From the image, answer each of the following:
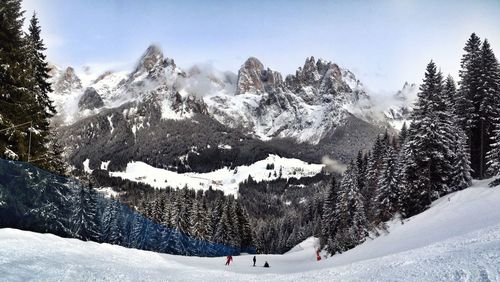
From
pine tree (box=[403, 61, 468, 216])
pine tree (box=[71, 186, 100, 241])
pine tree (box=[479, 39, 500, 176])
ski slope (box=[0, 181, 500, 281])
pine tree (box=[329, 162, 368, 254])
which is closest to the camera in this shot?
ski slope (box=[0, 181, 500, 281])

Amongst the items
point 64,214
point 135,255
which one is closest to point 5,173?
point 64,214

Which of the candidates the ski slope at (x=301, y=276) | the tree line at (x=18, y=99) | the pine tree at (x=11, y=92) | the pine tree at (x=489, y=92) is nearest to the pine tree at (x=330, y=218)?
the pine tree at (x=489, y=92)

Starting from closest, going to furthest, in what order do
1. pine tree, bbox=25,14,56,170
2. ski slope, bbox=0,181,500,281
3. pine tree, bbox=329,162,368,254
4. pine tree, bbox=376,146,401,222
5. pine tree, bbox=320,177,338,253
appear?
ski slope, bbox=0,181,500,281 < pine tree, bbox=25,14,56,170 < pine tree, bbox=376,146,401,222 < pine tree, bbox=329,162,368,254 < pine tree, bbox=320,177,338,253

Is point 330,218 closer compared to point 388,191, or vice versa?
point 388,191

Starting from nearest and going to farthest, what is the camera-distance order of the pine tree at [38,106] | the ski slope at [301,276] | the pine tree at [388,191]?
the ski slope at [301,276] < the pine tree at [38,106] < the pine tree at [388,191]

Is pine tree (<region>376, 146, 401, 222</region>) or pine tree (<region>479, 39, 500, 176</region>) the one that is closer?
pine tree (<region>479, 39, 500, 176</region>)

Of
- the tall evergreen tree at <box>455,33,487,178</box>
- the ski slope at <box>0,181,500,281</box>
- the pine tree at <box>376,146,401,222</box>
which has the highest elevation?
the tall evergreen tree at <box>455,33,487,178</box>

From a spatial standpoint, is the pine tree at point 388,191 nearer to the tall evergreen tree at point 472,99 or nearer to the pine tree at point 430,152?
the pine tree at point 430,152

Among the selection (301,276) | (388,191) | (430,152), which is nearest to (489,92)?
(430,152)

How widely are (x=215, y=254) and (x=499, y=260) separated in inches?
2266

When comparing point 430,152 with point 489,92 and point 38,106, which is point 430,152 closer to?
point 489,92

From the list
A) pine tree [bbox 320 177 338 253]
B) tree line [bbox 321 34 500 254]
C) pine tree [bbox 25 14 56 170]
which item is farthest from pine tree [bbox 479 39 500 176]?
pine tree [bbox 25 14 56 170]

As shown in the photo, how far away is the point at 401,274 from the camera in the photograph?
14.3m

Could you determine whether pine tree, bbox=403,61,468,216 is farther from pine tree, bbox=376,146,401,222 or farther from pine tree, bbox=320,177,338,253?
pine tree, bbox=320,177,338,253
